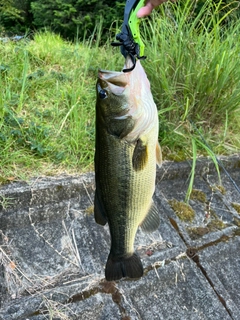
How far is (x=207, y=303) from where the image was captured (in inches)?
78.1

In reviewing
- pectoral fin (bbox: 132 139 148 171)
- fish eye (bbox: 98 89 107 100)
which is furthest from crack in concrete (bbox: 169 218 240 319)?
fish eye (bbox: 98 89 107 100)

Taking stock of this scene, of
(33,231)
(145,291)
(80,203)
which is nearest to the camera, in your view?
(145,291)

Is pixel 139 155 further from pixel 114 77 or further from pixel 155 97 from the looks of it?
pixel 155 97

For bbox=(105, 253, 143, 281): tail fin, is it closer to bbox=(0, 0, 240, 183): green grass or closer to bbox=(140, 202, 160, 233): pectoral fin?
bbox=(140, 202, 160, 233): pectoral fin

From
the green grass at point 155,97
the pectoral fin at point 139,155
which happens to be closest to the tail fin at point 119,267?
the pectoral fin at point 139,155

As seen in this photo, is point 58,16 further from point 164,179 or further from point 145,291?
point 145,291

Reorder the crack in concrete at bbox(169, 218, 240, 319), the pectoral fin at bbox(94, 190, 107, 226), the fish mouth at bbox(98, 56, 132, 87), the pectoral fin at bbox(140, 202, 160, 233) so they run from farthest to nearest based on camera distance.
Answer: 1. the crack in concrete at bbox(169, 218, 240, 319)
2. the pectoral fin at bbox(140, 202, 160, 233)
3. the pectoral fin at bbox(94, 190, 107, 226)
4. the fish mouth at bbox(98, 56, 132, 87)

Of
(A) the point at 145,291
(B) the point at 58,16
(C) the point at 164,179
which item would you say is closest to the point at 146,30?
(C) the point at 164,179

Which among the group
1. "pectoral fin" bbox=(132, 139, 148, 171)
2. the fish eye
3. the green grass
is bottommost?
the green grass

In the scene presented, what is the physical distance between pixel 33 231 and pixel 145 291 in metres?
0.80

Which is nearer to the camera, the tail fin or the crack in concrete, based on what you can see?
the tail fin

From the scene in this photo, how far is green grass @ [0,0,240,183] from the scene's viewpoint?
2625 millimetres

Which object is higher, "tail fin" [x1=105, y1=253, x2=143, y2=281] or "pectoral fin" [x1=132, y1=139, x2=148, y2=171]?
"pectoral fin" [x1=132, y1=139, x2=148, y2=171]

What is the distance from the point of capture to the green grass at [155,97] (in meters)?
2.62
